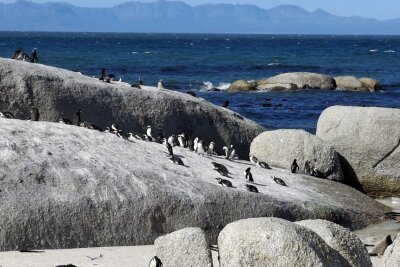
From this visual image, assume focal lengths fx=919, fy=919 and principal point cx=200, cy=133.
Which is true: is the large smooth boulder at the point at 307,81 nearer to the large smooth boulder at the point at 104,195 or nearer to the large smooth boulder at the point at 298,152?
the large smooth boulder at the point at 298,152

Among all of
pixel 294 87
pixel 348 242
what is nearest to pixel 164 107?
pixel 348 242

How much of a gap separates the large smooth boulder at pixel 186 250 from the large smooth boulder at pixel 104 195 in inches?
125

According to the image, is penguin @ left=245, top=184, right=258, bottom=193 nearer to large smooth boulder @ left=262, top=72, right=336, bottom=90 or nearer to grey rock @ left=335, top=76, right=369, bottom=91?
large smooth boulder @ left=262, top=72, right=336, bottom=90

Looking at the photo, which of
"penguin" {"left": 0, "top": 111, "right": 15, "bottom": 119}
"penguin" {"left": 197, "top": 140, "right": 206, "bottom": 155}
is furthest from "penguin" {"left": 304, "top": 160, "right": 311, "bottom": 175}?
"penguin" {"left": 0, "top": 111, "right": 15, "bottom": 119}

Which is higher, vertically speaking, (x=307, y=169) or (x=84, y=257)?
(x=84, y=257)

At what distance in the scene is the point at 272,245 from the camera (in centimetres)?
1148

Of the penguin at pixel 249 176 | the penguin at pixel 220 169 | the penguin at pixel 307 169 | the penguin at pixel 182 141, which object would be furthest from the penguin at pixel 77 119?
the penguin at pixel 307 169

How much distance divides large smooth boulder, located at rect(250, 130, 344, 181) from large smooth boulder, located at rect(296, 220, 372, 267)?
926 cm

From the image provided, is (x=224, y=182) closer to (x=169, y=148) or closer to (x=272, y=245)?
(x=169, y=148)

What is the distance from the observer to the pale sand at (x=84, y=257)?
1405 centimetres

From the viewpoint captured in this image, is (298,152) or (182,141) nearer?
(182,141)

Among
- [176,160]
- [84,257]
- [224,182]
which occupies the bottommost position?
[84,257]

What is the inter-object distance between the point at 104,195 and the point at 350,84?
43.1 m

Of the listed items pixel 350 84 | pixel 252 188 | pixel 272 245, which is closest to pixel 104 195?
pixel 252 188
